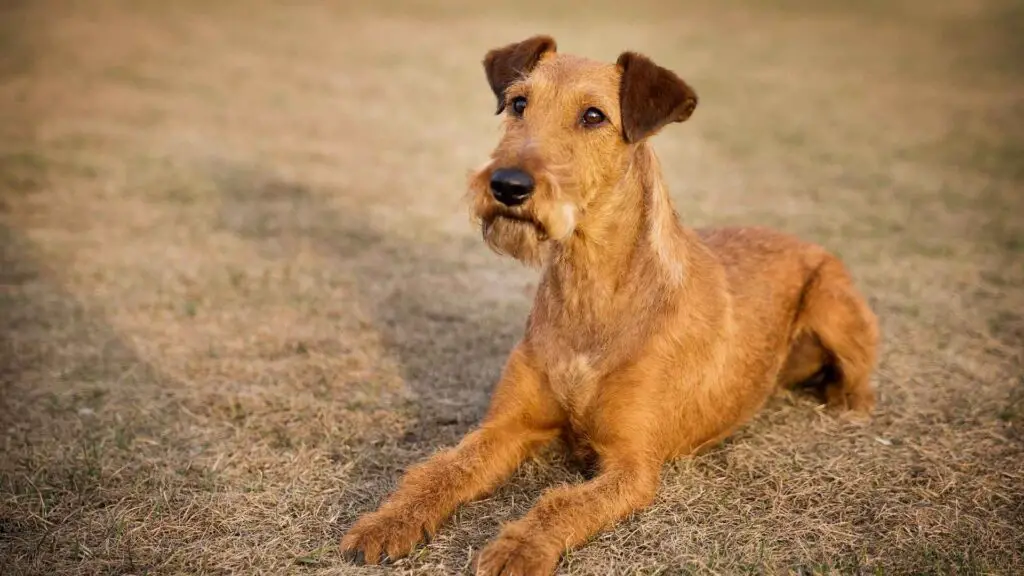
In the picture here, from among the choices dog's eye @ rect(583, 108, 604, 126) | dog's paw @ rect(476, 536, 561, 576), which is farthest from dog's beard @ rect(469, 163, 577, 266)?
dog's paw @ rect(476, 536, 561, 576)

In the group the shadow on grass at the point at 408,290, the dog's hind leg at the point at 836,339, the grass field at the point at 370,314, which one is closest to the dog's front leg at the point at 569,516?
the grass field at the point at 370,314

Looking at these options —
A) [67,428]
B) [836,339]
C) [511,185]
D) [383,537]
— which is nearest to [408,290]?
[67,428]

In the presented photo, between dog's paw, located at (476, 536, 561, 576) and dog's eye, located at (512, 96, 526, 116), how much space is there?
2.00m

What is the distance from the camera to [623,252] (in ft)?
13.4

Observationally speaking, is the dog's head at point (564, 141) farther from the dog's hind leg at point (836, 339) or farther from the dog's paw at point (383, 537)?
the dog's hind leg at point (836, 339)

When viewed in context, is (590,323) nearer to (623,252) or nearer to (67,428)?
(623,252)

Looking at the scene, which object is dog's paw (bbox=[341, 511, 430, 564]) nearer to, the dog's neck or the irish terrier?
the irish terrier

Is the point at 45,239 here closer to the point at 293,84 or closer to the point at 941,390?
the point at 941,390

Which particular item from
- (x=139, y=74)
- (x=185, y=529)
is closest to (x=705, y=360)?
(x=185, y=529)

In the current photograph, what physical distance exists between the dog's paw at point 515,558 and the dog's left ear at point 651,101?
6.27ft

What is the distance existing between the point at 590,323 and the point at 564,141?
935 mm

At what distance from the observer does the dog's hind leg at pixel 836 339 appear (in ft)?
16.8

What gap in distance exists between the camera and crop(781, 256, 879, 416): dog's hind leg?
512 cm

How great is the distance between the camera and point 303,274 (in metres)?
7.40
